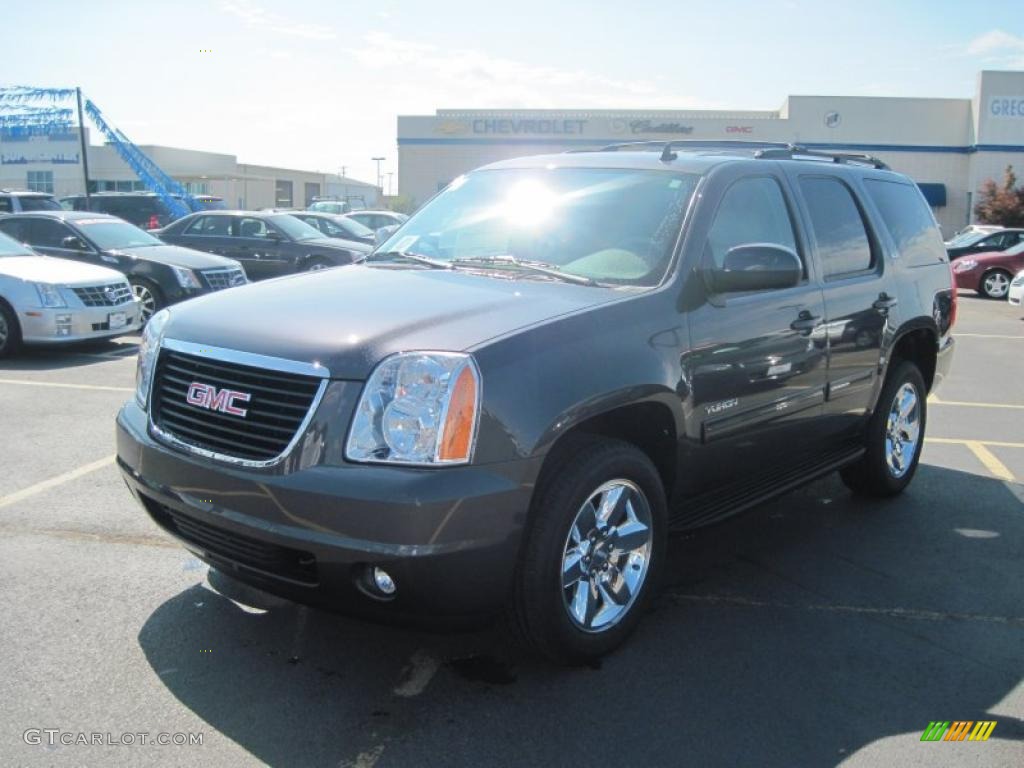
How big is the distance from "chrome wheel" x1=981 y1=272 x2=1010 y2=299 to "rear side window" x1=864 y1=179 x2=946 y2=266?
17.3m

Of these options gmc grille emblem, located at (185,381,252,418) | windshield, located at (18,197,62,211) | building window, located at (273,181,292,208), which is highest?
building window, located at (273,181,292,208)

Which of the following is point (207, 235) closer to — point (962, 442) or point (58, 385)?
point (58, 385)

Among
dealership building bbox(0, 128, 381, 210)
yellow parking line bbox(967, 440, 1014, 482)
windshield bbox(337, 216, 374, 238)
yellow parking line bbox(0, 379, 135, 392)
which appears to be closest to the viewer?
yellow parking line bbox(967, 440, 1014, 482)

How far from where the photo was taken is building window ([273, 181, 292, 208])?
73.2m

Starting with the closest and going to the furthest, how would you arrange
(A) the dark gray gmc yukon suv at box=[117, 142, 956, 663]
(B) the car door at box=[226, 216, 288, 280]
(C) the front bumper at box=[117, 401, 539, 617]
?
(C) the front bumper at box=[117, 401, 539, 617], (A) the dark gray gmc yukon suv at box=[117, 142, 956, 663], (B) the car door at box=[226, 216, 288, 280]

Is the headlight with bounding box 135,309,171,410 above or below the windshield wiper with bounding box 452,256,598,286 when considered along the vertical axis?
below

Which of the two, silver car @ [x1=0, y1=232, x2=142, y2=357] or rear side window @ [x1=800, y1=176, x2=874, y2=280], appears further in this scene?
silver car @ [x1=0, y1=232, x2=142, y2=357]

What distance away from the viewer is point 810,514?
579cm

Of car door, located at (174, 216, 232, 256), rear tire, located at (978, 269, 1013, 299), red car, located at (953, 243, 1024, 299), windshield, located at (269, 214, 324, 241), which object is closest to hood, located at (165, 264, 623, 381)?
windshield, located at (269, 214, 324, 241)

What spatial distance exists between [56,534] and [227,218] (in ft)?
44.0

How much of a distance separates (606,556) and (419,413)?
1.06 m

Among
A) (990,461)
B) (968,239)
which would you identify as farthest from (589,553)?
(968,239)

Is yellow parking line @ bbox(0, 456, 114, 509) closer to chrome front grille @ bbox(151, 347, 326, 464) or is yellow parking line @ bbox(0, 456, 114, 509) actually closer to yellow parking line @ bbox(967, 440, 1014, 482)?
chrome front grille @ bbox(151, 347, 326, 464)

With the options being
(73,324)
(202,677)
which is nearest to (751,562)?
(202,677)
